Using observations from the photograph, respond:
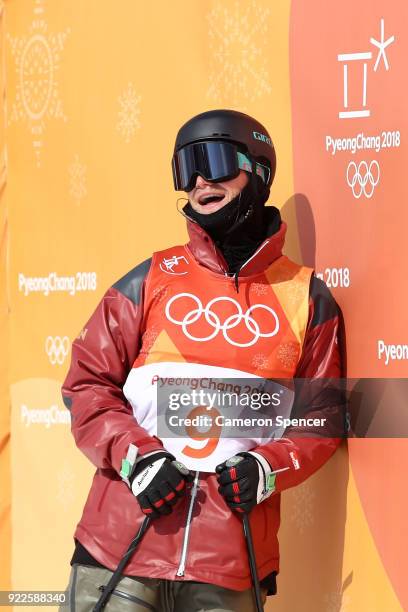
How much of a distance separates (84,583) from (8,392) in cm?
114

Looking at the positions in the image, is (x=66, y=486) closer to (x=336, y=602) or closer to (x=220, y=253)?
(x=336, y=602)

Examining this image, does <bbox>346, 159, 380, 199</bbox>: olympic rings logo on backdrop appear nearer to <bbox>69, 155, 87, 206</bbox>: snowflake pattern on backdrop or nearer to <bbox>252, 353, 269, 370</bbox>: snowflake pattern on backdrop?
<bbox>252, 353, 269, 370</bbox>: snowflake pattern on backdrop

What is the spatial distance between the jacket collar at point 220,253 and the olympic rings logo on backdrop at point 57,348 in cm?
89

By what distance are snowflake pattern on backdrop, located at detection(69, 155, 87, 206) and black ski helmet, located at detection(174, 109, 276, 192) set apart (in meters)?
0.72

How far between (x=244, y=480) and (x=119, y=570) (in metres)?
0.37

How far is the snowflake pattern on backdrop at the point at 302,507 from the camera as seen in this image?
295 centimetres

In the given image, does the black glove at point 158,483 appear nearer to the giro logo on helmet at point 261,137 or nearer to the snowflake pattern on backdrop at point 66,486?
the giro logo on helmet at point 261,137

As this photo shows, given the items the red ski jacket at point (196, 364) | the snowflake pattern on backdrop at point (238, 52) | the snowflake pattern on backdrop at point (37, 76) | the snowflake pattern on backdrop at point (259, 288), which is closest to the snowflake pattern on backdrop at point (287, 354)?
the red ski jacket at point (196, 364)

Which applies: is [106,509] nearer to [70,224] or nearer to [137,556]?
[137,556]

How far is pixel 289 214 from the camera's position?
2.99m

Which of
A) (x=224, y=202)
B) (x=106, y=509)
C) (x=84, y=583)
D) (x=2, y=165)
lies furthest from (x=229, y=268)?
(x=2, y=165)

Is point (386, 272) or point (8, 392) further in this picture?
point (8, 392)

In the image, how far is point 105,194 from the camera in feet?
10.9

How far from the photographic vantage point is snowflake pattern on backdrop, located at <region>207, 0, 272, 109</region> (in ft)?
9.98
